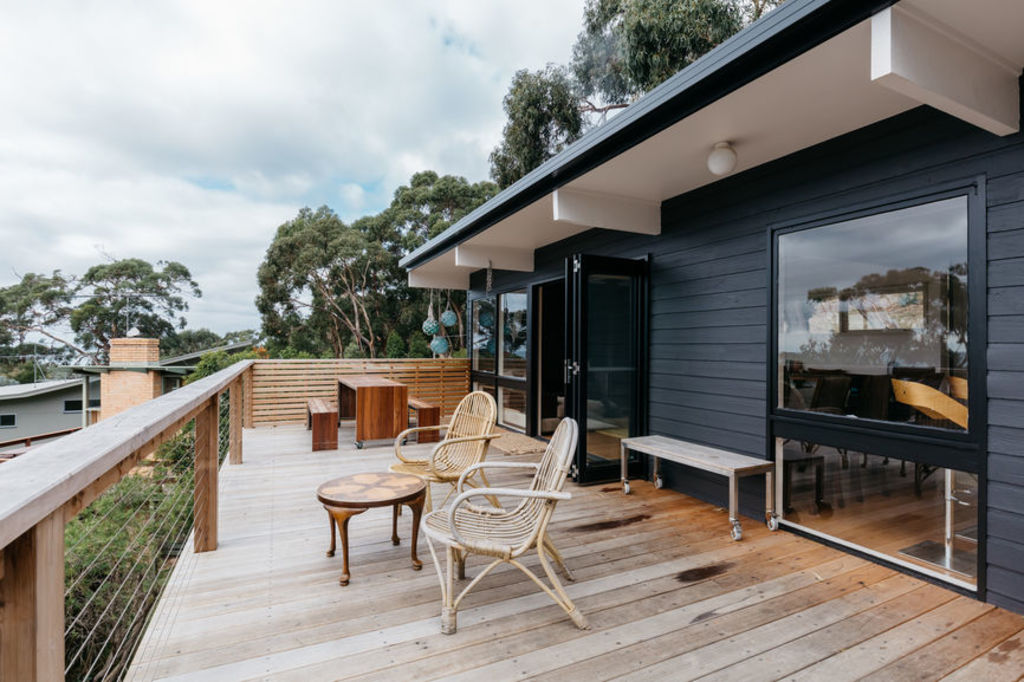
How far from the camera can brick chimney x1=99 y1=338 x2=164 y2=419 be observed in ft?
40.2

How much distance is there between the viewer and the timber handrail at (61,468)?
67cm

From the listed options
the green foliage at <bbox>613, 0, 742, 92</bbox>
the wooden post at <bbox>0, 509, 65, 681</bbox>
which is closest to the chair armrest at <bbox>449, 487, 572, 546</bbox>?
the wooden post at <bbox>0, 509, 65, 681</bbox>

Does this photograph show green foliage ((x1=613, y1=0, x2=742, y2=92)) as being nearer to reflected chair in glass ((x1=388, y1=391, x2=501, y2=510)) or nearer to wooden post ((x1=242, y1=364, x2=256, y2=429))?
reflected chair in glass ((x1=388, y1=391, x2=501, y2=510))

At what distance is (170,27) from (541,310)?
1000 centimetres

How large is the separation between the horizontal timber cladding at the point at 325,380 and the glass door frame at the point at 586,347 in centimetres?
461

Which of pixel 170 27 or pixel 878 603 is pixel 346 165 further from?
pixel 878 603

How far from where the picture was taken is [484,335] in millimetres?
8195

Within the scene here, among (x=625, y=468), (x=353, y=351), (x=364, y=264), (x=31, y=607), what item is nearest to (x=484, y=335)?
(x=625, y=468)

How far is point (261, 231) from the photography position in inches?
1198

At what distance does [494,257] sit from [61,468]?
596 centimetres

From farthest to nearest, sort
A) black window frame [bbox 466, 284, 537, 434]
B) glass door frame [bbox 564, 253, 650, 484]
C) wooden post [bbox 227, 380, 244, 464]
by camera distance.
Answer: black window frame [bbox 466, 284, 537, 434]
wooden post [bbox 227, 380, 244, 464]
glass door frame [bbox 564, 253, 650, 484]

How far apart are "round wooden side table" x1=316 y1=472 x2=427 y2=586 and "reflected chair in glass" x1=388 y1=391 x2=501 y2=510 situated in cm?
26

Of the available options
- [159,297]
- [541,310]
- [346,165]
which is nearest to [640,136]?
[541,310]

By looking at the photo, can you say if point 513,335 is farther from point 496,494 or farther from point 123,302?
point 123,302
